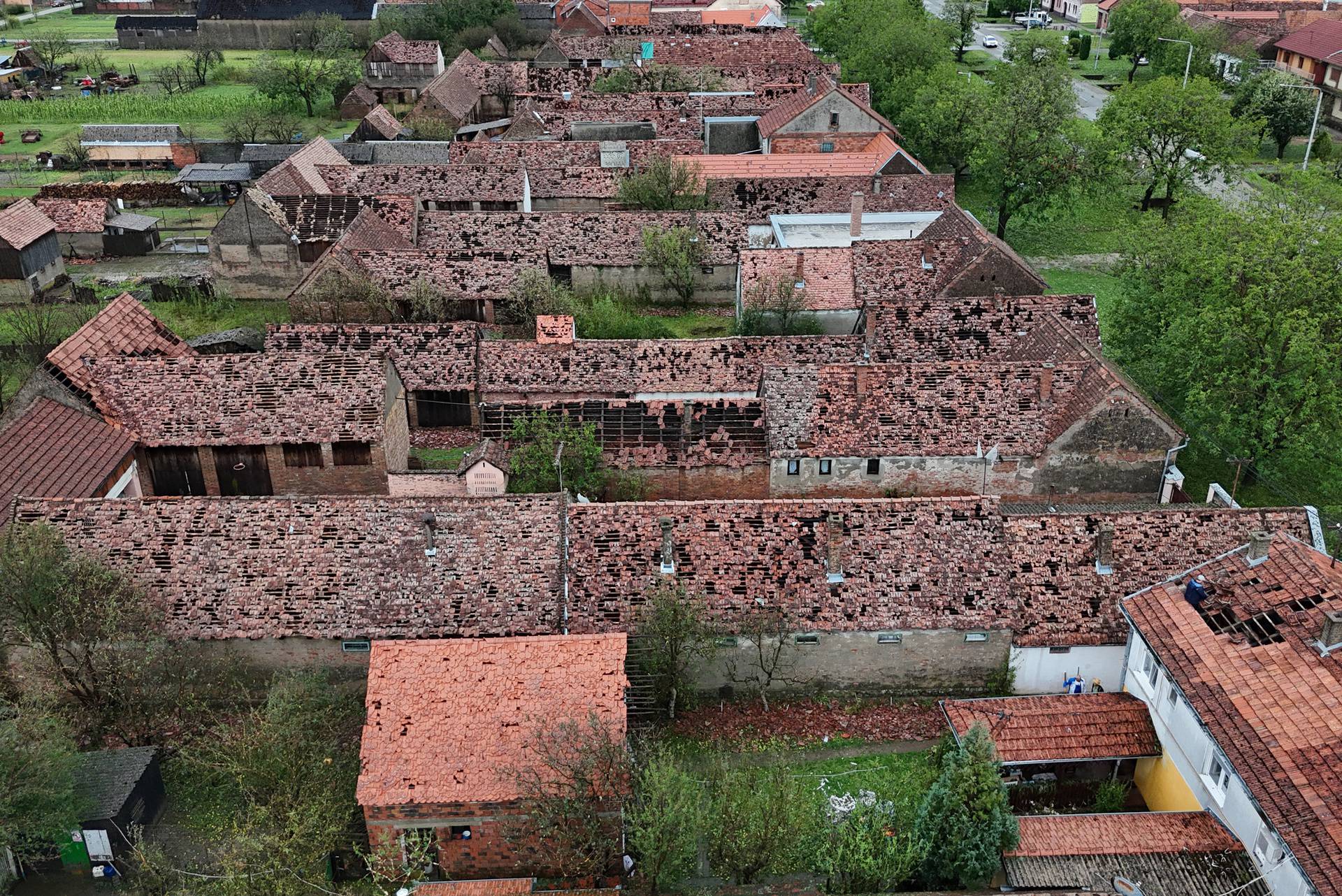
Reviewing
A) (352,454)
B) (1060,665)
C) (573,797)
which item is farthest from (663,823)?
(352,454)

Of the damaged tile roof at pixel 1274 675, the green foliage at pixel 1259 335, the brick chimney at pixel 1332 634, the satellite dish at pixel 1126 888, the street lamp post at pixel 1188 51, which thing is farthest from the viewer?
the street lamp post at pixel 1188 51

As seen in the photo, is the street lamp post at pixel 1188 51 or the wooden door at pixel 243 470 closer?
the wooden door at pixel 243 470

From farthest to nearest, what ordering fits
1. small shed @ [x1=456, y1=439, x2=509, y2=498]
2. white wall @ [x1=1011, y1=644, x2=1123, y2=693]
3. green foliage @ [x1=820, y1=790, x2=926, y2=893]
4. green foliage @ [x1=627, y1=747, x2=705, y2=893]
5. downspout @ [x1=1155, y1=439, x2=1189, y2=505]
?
downspout @ [x1=1155, y1=439, x2=1189, y2=505] → small shed @ [x1=456, y1=439, x2=509, y2=498] → white wall @ [x1=1011, y1=644, x2=1123, y2=693] → green foliage @ [x1=820, y1=790, x2=926, y2=893] → green foliage @ [x1=627, y1=747, x2=705, y2=893]

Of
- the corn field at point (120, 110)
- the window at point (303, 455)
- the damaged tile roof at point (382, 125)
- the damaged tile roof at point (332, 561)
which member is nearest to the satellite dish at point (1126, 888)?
the damaged tile roof at point (332, 561)

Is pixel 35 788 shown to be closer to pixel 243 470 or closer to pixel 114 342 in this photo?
pixel 243 470

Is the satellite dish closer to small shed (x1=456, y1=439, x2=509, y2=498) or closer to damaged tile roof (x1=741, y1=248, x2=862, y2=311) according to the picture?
A: small shed (x1=456, y1=439, x2=509, y2=498)

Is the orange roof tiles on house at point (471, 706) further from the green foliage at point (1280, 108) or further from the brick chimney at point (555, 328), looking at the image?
the green foliage at point (1280, 108)

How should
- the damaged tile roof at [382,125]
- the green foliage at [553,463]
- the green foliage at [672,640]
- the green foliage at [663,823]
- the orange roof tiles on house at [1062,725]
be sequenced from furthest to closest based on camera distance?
1. the damaged tile roof at [382,125]
2. the green foliage at [553,463]
3. the green foliage at [672,640]
4. the orange roof tiles on house at [1062,725]
5. the green foliage at [663,823]

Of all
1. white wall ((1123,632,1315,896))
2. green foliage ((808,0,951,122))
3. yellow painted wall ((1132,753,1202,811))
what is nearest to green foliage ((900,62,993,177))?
green foliage ((808,0,951,122))
